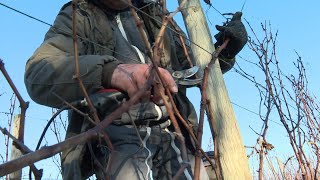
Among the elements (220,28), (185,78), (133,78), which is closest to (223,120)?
(220,28)

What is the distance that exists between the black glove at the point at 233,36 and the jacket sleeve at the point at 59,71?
2.36 feet

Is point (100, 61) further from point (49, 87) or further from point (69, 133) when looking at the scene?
point (69, 133)

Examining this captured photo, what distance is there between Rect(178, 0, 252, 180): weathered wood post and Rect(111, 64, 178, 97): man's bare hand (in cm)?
81

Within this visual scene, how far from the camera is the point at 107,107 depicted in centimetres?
148

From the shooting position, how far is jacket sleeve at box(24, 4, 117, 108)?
146cm

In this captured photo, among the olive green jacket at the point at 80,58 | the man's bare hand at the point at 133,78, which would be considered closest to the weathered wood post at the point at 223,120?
the olive green jacket at the point at 80,58

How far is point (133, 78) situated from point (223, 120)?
3.49 feet

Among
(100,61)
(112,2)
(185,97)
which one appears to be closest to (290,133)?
(185,97)

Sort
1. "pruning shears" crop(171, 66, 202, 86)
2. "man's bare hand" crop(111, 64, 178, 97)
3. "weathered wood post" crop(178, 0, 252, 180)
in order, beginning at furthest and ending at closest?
"weathered wood post" crop(178, 0, 252, 180), "pruning shears" crop(171, 66, 202, 86), "man's bare hand" crop(111, 64, 178, 97)

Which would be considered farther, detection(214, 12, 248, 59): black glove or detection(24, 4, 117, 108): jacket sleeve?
detection(214, 12, 248, 59): black glove

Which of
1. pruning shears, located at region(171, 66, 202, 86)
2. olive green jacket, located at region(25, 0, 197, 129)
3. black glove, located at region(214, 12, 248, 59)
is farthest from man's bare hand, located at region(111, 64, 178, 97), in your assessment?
black glove, located at region(214, 12, 248, 59)

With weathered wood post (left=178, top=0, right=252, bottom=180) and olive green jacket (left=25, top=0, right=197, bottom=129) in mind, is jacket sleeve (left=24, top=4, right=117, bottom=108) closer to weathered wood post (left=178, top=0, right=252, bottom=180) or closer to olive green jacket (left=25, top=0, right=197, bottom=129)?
olive green jacket (left=25, top=0, right=197, bottom=129)

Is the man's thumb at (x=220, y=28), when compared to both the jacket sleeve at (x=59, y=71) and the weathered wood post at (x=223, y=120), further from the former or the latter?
the jacket sleeve at (x=59, y=71)

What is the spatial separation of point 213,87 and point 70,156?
105cm
